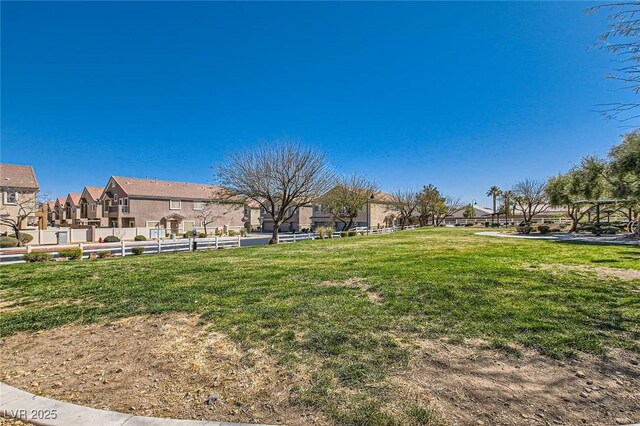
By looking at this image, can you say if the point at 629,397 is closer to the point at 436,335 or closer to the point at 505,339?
the point at 505,339

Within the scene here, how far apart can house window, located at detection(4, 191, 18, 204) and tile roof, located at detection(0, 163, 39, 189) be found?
2.42ft

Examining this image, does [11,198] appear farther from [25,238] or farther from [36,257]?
[36,257]

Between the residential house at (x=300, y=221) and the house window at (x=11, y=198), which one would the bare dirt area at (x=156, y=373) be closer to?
the house window at (x=11, y=198)

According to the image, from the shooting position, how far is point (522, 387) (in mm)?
3143

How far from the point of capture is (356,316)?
207 inches

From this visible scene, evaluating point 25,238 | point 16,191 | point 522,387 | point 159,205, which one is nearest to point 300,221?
point 159,205

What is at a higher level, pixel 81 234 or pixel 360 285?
pixel 81 234

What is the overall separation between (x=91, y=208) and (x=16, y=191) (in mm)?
13749

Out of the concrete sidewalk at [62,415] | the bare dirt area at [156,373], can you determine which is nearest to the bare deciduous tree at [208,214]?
the bare dirt area at [156,373]

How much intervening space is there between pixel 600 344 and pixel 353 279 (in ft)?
16.8

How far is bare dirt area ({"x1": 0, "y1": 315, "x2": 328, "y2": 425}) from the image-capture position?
9.46 ft

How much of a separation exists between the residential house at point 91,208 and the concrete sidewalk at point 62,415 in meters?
43.5

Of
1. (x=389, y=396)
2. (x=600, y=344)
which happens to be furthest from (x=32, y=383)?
(x=600, y=344)

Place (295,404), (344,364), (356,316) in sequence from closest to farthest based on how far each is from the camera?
1. (295,404)
2. (344,364)
3. (356,316)
